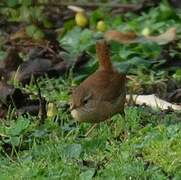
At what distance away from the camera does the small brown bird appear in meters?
6.35

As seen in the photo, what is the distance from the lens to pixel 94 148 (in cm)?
605

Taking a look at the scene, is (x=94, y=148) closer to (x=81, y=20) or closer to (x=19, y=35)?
(x=19, y=35)

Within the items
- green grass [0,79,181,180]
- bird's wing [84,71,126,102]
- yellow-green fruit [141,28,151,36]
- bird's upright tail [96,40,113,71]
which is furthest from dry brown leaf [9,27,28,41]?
bird's wing [84,71,126,102]

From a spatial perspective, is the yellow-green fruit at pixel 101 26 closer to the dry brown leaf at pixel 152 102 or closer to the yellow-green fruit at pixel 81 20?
the yellow-green fruit at pixel 81 20

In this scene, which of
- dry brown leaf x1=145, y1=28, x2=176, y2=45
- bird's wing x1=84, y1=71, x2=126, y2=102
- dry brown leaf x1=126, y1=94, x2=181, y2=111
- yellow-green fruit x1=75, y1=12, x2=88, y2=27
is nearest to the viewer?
bird's wing x1=84, y1=71, x2=126, y2=102

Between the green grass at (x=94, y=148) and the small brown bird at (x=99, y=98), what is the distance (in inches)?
4.9

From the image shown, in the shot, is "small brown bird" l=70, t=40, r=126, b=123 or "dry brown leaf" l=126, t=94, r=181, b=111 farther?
"dry brown leaf" l=126, t=94, r=181, b=111

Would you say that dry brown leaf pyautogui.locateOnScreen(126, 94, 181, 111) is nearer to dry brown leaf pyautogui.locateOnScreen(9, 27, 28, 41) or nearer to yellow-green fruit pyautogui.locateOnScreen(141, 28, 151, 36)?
yellow-green fruit pyautogui.locateOnScreen(141, 28, 151, 36)

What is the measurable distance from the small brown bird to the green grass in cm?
13

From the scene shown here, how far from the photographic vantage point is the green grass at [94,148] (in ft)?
18.2

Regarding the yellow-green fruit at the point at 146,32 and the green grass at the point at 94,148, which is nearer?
the green grass at the point at 94,148

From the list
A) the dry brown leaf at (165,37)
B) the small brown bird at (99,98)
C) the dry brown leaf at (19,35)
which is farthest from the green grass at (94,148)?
the dry brown leaf at (19,35)

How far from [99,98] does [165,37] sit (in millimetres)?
2371

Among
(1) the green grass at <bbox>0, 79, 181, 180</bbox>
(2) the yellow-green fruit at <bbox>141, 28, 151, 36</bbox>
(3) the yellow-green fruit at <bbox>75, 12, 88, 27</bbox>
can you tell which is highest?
(1) the green grass at <bbox>0, 79, 181, 180</bbox>
